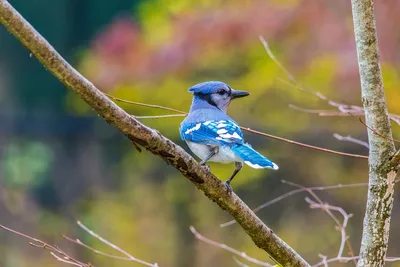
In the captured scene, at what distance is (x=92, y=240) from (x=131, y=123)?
559cm

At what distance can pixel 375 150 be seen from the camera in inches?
76.3

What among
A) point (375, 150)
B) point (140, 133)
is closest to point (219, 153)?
point (375, 150)

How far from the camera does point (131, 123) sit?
5.65ft

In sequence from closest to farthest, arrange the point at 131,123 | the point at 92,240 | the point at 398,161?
1. the point at 131,123
2. the point at 398,161
3. the point at 92,240

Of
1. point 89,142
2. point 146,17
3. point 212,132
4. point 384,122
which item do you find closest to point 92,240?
point 89,142

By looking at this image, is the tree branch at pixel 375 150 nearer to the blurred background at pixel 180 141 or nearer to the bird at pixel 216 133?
the bird at pixel 216 133

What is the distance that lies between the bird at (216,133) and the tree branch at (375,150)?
0.31m

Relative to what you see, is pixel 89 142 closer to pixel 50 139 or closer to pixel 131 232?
pixel 50 139

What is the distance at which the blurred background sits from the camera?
600 centimetres

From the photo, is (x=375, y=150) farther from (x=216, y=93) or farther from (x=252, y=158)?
(x=216, y=93)

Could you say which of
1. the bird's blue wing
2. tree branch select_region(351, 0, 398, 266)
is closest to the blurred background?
the bird's blue wing

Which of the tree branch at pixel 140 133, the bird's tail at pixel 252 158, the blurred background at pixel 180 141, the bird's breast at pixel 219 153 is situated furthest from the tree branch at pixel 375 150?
the blurred background at pixel 180 141

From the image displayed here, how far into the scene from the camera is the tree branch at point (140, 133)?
1535 mm

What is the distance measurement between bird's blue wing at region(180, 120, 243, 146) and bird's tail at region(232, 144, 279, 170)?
0.16 ft
